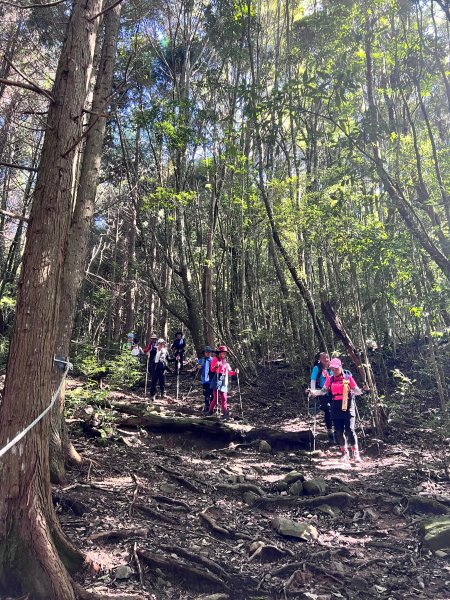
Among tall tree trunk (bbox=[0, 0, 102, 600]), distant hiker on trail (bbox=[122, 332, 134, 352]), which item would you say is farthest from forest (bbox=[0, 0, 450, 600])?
distant hiker on trail (bbox=[122, 332, 134, 352])

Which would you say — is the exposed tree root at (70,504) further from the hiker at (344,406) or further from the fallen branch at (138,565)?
the hiker at (344,406)

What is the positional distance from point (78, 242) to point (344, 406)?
223 inches

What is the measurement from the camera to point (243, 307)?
16.7 meters

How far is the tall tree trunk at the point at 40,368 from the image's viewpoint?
128 inches

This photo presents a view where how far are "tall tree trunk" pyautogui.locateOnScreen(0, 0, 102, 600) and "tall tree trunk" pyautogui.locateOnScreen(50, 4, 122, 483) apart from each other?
1.48m

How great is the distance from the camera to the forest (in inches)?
146

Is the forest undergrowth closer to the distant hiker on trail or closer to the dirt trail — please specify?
the dirt trail

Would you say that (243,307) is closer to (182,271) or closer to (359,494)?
(182,271)

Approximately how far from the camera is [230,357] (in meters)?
15.9

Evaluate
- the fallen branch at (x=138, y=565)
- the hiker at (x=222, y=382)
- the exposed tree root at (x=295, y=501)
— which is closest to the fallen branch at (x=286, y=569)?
the fallen branch at (x=138, y=565)

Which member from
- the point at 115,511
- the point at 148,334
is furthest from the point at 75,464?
the point at 148,334

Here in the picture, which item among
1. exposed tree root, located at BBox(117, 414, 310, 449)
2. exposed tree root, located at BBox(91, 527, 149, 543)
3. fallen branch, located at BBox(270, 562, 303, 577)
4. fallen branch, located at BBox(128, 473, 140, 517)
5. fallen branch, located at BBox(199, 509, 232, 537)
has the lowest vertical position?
fallen branch, located at BBox(270, 562, 303, 577)

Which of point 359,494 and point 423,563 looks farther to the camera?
point 359,494

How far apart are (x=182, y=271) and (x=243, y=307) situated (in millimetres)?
3239
